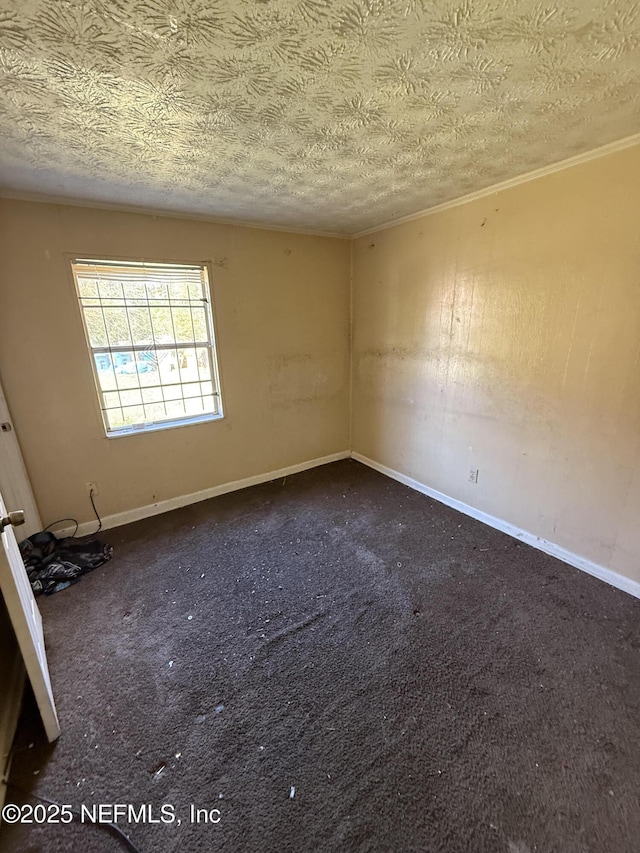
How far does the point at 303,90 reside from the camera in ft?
3.98

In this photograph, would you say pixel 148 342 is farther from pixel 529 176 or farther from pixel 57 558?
pixel 529 176

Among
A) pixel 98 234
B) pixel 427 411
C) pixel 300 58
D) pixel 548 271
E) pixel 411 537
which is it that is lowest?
pixel 411 537

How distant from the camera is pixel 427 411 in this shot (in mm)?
3057

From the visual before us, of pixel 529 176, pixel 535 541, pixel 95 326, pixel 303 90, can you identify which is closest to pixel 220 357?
pixel 95 326

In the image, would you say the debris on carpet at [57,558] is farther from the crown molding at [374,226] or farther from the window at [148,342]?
the crown molding at [374,226]

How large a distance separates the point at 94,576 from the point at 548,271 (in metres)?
3.41

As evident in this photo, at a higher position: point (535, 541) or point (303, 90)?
point (303, 90)

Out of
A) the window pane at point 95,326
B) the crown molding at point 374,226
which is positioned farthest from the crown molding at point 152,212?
the window pane at point 95,326

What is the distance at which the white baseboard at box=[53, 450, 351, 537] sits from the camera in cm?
268

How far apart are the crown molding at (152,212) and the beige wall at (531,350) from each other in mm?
653

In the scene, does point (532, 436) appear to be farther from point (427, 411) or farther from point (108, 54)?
point (108, 54)

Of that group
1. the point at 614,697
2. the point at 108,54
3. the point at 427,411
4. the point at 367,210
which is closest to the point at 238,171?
the point at 108,54

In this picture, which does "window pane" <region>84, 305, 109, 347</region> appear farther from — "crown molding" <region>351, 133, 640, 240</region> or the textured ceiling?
"crown molding" <region>351, 133, 640, 240</region>

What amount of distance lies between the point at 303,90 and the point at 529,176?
1.61m
